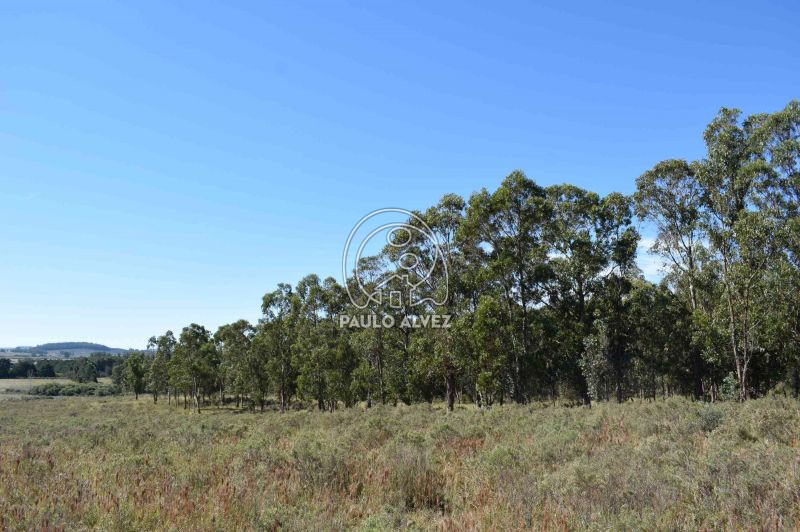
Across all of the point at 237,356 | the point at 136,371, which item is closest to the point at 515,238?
the point at 237,356

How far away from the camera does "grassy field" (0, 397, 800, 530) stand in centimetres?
621

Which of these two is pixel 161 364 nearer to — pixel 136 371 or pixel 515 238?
pixel 136 371

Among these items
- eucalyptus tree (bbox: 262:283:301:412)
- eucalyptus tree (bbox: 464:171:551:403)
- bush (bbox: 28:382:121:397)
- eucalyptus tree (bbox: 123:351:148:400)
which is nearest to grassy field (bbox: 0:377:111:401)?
bush (bbox: 28:382:121:397)

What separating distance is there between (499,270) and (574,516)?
2628 centimetres

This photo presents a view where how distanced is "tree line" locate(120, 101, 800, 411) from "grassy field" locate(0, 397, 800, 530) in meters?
16.3

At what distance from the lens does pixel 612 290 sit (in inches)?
1325

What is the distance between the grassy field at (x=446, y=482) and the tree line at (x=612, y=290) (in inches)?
641

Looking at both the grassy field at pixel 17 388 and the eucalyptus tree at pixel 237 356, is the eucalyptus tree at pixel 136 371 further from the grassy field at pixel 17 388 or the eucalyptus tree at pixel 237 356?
the eucalyptus tree at pixel 237 356

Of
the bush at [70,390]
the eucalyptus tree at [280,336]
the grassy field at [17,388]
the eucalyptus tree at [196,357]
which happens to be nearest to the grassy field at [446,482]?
the eucalyptus tree at [280,336]

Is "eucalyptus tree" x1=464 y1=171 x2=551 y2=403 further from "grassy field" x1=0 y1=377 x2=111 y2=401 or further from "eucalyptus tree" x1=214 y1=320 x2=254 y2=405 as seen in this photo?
"grassy field" x1=0 y1=377 x2=111 y2=401

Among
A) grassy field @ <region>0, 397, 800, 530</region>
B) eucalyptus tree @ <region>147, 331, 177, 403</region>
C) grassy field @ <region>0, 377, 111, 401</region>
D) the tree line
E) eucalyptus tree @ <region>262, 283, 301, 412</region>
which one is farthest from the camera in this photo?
grassy field @ <region>0, 377, 111, 401</region>

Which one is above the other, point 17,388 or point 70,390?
point 17,388

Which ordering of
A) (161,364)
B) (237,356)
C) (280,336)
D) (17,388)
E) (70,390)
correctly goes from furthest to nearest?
(17,388) < (70,390) < (161,364) < (237,356) < (280,336)

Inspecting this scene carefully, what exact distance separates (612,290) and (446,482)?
28.9 m
